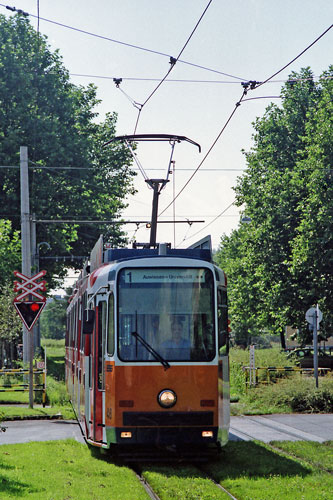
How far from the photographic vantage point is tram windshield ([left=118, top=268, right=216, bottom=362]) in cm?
1192

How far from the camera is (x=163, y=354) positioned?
11.9 metres

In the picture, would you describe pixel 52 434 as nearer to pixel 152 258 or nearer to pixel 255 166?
pixel 152 258

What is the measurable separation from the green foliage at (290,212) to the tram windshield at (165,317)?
22418mm

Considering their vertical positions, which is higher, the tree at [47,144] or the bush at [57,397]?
the tree at [47,144]

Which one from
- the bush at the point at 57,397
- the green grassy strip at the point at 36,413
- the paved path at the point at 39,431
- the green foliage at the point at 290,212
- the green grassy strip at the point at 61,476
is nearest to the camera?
the green grassy strip at the point at 61,476

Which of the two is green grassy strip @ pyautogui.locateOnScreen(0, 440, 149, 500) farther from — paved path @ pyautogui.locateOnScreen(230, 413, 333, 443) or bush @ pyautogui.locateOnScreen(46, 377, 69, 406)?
bush @ pyautogui.locateOnScreen(46, 377, 69, 406)

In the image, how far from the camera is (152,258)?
485 inches

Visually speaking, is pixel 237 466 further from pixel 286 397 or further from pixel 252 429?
pixel 286 397

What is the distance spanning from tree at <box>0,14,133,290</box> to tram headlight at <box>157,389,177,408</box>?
83.6 ft

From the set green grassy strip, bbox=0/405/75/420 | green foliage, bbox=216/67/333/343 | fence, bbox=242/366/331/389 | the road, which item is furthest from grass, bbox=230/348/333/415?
green foliage, bbox=216/67/333/343

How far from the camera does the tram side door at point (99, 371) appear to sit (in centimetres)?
1238

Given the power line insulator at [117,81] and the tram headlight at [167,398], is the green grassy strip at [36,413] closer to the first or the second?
the tram headlight at [167,398]

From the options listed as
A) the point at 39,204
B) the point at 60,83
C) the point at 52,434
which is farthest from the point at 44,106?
the point at 52,434

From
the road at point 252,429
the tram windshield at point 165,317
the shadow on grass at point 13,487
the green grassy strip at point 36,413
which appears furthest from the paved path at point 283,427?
the shadow on grass at point 13,487
